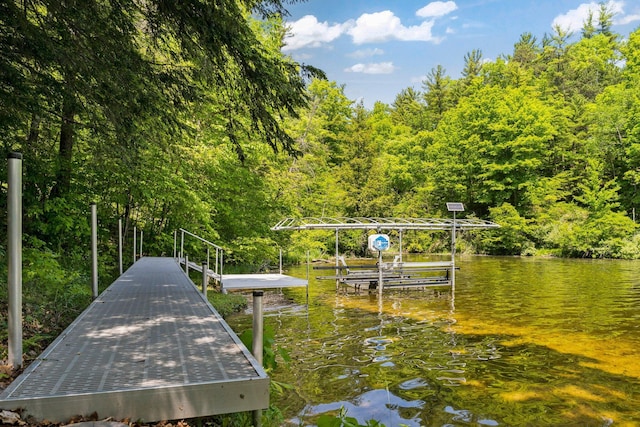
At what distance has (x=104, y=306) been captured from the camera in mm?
5949

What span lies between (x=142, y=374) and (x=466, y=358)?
6202mm

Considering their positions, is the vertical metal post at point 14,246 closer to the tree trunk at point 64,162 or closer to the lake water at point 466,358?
the lake water at point 466,358

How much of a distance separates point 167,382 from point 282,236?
59.0 feet

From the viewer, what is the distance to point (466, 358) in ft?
26.8

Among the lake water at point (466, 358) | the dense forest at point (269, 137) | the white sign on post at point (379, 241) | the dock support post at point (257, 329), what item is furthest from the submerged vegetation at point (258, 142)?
the white sign on post at point (379, 241)

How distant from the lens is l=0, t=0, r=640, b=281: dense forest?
6.43m

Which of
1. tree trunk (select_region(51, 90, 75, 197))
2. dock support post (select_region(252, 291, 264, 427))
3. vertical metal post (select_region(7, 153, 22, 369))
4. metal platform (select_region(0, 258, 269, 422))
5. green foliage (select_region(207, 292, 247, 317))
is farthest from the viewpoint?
green foliage (select_region(207, 292, 247, 317))

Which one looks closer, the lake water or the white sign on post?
the lake water

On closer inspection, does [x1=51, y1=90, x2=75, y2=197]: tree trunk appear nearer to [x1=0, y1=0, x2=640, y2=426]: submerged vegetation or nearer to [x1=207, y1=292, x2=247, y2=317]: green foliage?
[x1=0, y1=0, x2=640, y2=426]: submerged vegetation

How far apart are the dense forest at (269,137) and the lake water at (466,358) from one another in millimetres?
3415

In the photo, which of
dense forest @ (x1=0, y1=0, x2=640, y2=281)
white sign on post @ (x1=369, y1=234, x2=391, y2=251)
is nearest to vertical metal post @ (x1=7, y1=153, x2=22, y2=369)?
dense forest @ (x1=0, y1=0, x2=640, y2=281)

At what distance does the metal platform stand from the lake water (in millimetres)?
1901

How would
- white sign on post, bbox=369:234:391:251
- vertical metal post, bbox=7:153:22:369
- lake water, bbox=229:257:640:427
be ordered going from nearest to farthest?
vertical metal post, bbox=7:153:22:369 → lake water, bbox=229:257:640:427 → white sign on post, bbox=369:234:391:251

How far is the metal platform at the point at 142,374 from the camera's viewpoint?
283 cm
